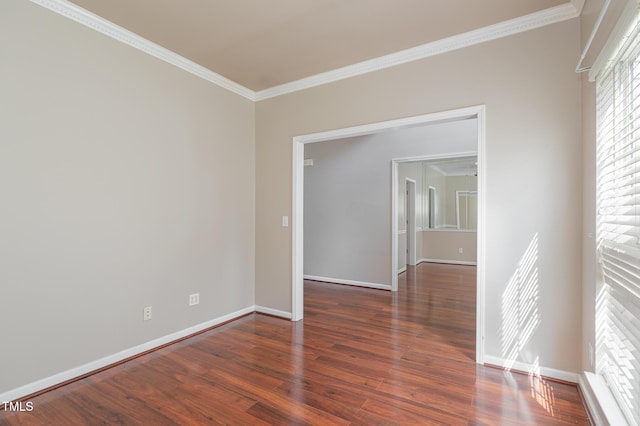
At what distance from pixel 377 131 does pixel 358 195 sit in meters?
2.36

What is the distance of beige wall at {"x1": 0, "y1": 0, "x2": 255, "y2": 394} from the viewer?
2.12 meters

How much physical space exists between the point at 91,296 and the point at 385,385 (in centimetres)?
236

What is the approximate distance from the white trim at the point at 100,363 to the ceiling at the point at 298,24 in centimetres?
274

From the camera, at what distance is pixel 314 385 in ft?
7.55

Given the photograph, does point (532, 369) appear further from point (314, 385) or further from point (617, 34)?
point (617, 34)

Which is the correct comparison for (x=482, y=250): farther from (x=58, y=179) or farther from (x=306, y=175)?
(x=306, y=175)

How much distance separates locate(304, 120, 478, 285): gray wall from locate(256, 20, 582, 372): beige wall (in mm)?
2209

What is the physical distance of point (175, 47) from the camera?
2.97m

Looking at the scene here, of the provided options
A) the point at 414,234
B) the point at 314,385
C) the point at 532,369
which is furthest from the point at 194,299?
the point at 414,234

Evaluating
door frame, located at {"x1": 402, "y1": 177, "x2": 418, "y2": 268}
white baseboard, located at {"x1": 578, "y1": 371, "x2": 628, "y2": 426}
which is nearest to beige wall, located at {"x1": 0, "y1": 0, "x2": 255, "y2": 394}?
white baseboard, located at {"x1": 578, "y1": 371, "x2": 628, "y2": 426}

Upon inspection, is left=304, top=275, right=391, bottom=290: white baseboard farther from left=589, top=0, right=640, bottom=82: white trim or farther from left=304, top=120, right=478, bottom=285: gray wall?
left=589, top=0, right=640, bottom=82: white trim

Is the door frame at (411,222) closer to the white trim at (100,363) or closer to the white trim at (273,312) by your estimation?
the white trim at (273,312)

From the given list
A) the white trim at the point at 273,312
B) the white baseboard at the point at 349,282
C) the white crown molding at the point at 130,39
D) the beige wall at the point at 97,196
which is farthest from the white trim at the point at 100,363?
the white crown molding at the point at 130,39

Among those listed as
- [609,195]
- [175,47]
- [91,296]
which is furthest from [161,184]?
[609,195]
